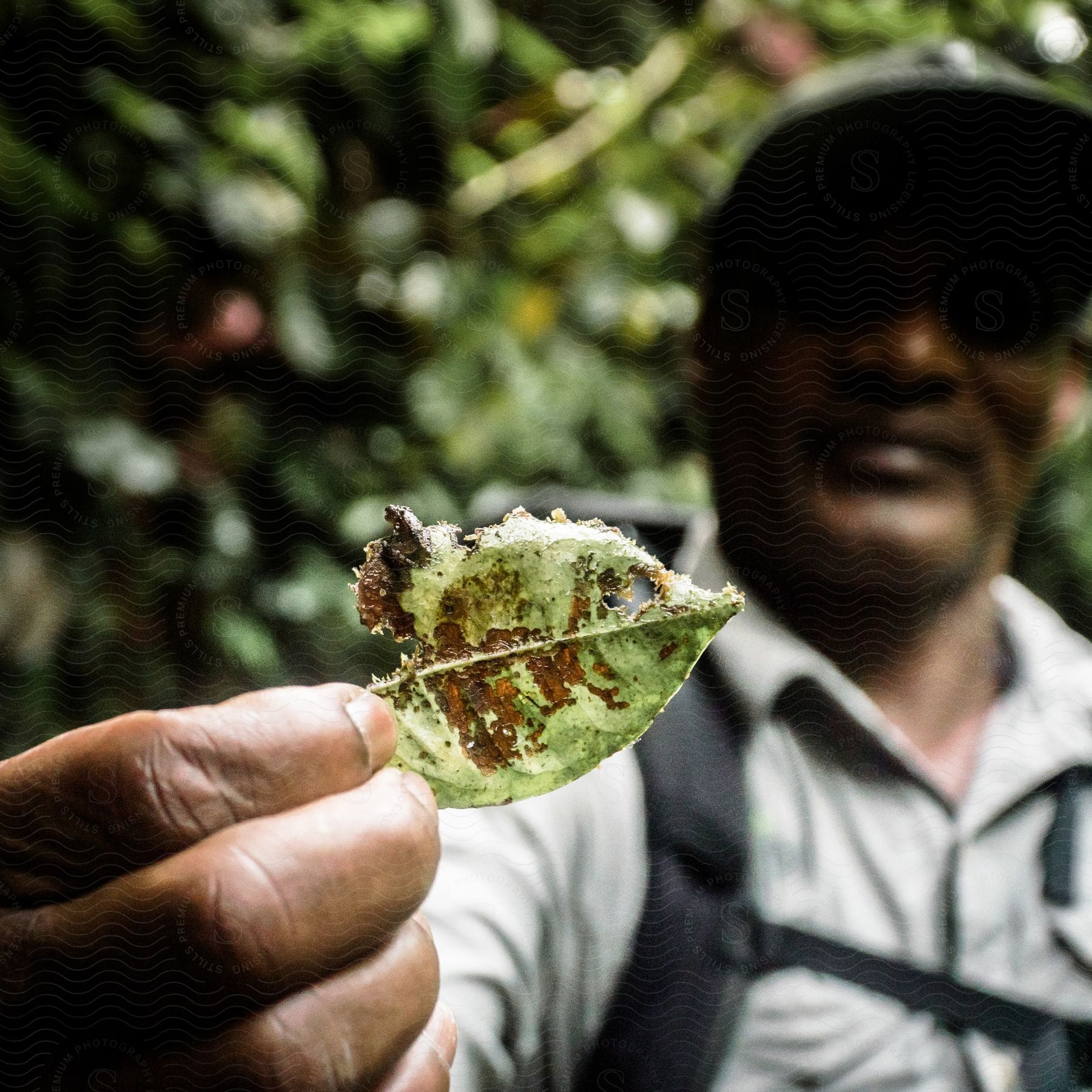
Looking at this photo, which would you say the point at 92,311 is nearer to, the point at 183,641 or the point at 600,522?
the point at 183,641

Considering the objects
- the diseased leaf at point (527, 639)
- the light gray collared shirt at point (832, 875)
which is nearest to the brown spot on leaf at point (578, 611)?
the diseased leaf at point (527, 639)

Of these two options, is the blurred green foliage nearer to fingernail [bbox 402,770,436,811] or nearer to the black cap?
the black cap

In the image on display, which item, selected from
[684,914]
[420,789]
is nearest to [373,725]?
[420,789]

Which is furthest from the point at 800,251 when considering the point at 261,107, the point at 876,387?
the point at 261,107

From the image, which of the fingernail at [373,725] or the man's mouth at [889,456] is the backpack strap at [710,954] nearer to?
the man's mouth at [889,456]

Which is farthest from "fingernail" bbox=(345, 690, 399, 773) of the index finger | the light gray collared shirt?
the light gray collared shirt

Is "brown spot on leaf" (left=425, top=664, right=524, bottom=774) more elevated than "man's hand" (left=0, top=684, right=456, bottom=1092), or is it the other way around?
"brown spot on leaf" (left=425, top=664, right=524, bottom=774)
